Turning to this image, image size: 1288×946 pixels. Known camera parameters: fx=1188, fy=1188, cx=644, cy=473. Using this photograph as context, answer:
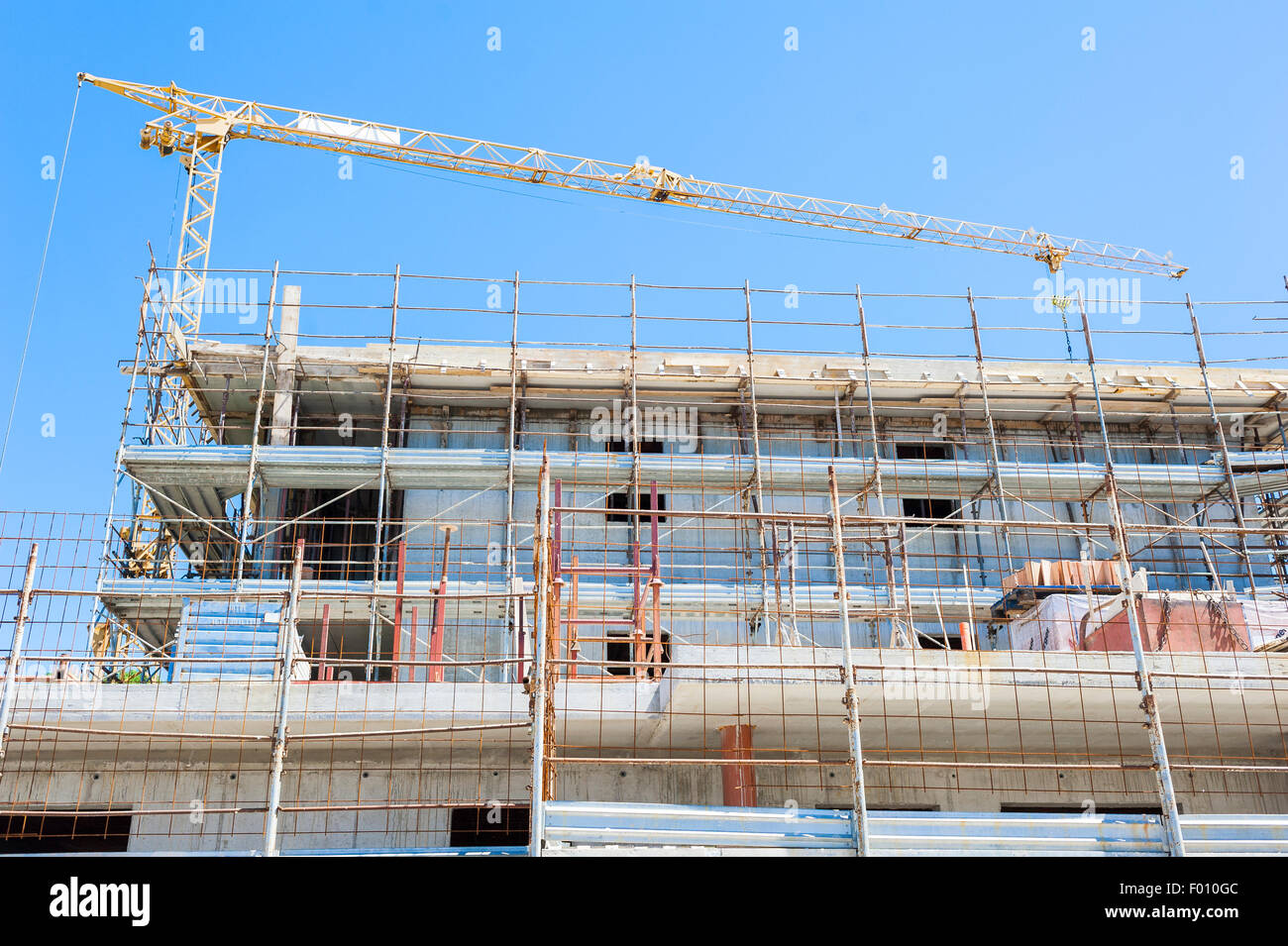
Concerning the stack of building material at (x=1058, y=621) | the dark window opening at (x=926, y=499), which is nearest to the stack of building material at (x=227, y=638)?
the stack of building material at (x=1058, y=621)

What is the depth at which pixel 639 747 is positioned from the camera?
16.3 m

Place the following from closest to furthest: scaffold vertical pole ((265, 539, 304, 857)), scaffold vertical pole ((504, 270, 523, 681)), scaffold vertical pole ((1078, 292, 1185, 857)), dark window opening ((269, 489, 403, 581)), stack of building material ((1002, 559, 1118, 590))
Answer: scaffold vertical pole ((1078, 292, 1185, 857)) → scaffold vertical pole ((265, 539, 304, 857)) → stack of building material ((1002, 559, 1118, 590)) → scaffold vertical pole ((504, 270, 523, 681)) → dark window opening ((269, 489, 403, 581))

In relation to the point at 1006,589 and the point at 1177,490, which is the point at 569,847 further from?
the point at 1177,490

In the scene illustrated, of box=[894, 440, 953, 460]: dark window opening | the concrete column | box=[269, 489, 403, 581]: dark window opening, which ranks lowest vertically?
the concrete column

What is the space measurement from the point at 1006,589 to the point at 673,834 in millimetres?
11081

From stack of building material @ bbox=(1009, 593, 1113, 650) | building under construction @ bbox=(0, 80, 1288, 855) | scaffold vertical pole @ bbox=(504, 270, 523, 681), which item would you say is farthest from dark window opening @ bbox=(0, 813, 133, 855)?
stack of building material @ bbox=(1009, 593, 1113, 650)

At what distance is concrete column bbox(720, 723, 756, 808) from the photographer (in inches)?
581

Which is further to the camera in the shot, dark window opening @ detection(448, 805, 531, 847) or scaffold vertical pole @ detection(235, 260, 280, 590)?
scaffold vertical pole @ detection(235, 260, 280, 590)

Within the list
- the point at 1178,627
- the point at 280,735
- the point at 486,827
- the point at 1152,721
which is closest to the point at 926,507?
the point at 1178,627

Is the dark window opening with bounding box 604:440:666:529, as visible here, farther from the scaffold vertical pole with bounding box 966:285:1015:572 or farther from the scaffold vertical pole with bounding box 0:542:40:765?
the scaffold vertical pole with bounding box 0:542:40:765

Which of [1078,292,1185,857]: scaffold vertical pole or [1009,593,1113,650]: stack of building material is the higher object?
[1009,593,1113,650]: stack of building material

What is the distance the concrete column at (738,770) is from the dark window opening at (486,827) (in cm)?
295

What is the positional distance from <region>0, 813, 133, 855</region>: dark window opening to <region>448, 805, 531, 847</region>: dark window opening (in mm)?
4333
